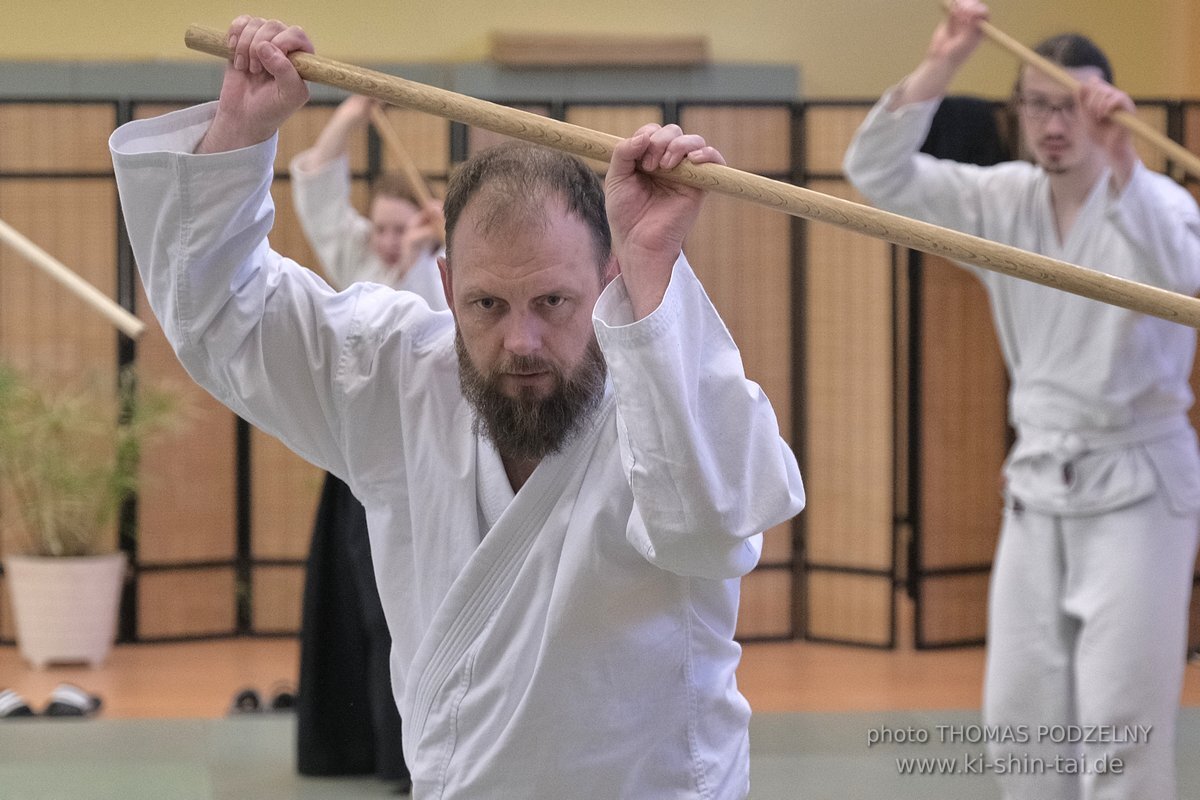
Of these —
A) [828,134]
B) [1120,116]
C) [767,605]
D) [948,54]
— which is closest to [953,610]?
[767,605]

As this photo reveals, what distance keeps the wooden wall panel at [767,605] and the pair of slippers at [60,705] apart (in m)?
2.29

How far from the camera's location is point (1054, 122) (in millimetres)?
2781

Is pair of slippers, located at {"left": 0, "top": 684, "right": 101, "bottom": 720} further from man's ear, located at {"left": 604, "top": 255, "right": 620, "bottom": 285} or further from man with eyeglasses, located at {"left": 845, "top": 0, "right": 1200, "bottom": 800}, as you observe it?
man's ear, located at {"left": 604, "top": 255, "right": 620, "bottom": 285}

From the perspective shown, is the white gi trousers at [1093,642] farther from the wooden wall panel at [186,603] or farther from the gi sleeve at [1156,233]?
the wooden wall panel at [186,603]

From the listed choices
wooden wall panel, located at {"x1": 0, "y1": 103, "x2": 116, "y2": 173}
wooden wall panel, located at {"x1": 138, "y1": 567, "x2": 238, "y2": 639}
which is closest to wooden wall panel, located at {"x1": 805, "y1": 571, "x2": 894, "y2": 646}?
wooden wall panel, located at {"x1": 138, "y1": 567, "x2": 238, "y2": 639}

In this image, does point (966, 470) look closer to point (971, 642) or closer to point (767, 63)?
point (971, 642)

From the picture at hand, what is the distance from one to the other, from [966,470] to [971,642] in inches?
23.9

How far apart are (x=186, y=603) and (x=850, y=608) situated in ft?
7.70

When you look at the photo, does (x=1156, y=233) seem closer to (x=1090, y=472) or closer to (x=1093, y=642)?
(x=1090, y=472)

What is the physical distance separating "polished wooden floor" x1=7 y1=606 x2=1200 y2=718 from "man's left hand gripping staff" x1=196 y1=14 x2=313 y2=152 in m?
3.01

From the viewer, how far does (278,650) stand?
203 inches

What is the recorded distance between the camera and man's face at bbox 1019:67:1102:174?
109 inches

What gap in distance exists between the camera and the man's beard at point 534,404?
1.45 meters

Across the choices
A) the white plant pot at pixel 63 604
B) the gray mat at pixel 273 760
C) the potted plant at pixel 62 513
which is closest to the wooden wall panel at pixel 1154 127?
the gray mat at pixel 273 760
